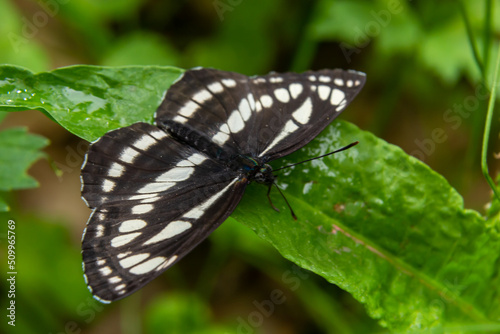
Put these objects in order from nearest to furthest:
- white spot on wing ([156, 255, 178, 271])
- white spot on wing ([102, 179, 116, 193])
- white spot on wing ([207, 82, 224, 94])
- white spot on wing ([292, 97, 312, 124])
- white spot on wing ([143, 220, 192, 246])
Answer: white spot on wing ([156, 255, 178, 271]) < white spot on wing ([143, 220, 192, 246]) < white spot on wing ([102, 179, 116, 193]) < white spot on wing ([292, 97, 312, 124]) < white spot on wing ([207, 82, 224, 94])

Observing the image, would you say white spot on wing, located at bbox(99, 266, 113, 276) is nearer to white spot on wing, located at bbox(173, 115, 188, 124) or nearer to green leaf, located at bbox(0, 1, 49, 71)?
white spot on wing, located at bbox(173, 115, 188, 124)

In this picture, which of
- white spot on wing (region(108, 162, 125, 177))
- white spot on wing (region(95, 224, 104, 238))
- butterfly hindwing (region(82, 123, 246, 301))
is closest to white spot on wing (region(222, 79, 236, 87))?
butterfly hindwing (region(82, 123, 246, 301))

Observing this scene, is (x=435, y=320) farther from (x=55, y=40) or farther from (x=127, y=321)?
(x=55, y=40)

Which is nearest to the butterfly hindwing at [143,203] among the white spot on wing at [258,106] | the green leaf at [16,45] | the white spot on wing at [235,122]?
the white spot on wing at [235,122]

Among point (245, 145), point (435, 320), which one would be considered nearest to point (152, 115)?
point (245, 145)

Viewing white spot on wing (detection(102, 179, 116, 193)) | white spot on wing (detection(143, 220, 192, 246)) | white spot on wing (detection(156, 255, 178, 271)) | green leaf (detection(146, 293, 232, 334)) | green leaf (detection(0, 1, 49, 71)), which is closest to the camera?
white spot on wing (detection(156, 255, 178, 271))

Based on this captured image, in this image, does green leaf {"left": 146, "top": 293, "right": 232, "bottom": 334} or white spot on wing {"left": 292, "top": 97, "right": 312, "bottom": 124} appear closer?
white spot on wing {"left": 292, "top": 97, "right": 312, "bottom": 124}

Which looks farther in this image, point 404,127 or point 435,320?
point 404,127
